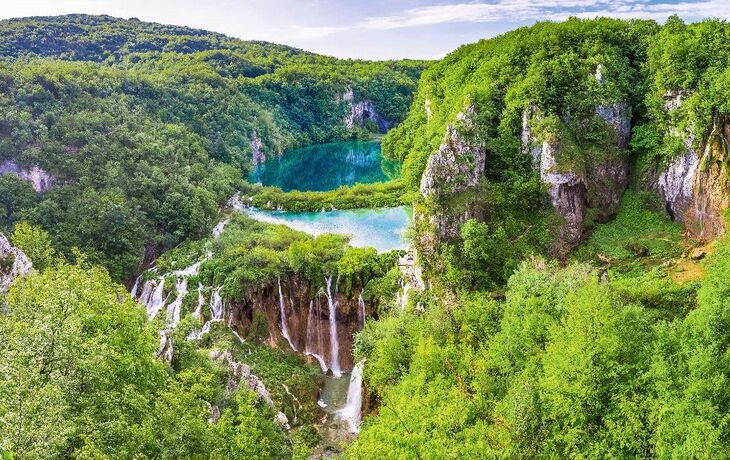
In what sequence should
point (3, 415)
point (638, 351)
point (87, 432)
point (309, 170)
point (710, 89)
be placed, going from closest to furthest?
point (3, 415) < point (87, 432) < point (638, 351) < point (710, 89) < point (309, 170)

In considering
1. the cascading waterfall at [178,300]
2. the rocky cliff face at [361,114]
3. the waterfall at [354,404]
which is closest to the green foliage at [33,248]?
the cascading waterfall at [178,300]

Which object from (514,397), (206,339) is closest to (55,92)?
(206,339)

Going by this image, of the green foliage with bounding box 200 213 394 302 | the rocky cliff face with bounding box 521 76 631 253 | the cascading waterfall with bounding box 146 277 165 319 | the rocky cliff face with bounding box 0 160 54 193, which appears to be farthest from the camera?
the rocky cliff face with bounding box 0 160 54 193

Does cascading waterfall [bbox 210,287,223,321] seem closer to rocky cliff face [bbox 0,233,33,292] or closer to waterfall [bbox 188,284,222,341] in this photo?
waterfall [bbox 188,284,222,341]

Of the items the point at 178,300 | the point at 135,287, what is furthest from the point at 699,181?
the point at 135,287

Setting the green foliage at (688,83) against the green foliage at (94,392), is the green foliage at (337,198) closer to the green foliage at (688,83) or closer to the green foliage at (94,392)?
the green foliage at (688,83)

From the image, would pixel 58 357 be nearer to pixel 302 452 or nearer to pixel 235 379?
pixel 302 452

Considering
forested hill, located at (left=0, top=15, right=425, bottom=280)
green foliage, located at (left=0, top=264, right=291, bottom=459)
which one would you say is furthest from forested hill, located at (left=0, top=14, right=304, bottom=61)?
green foliage, located at (left=0, top=264, right=291, bottom=459)
